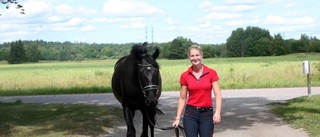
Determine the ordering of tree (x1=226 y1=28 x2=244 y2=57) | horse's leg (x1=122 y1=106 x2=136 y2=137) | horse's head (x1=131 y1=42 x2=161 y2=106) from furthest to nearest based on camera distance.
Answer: tree (x1=226 y1=28 x2=244 y2=57) → horse's leg (x1=122 y1=106 x2=136 y2=137) → horse's head (x1=131 y1=42 x2=161 y2=106)

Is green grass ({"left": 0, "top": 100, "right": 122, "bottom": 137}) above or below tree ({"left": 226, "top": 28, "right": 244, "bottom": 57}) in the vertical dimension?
below

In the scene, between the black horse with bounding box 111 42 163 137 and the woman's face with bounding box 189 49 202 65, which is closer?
the woman's face with bounding box 189 49 202 65

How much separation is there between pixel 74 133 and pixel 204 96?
5033 mm

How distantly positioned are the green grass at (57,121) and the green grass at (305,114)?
14.0 ft

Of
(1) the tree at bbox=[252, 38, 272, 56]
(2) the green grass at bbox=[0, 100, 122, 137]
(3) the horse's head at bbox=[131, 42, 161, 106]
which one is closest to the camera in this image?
(3) the horse's head at bbox=[131, 42, 161, 106]

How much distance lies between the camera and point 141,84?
22.1ft

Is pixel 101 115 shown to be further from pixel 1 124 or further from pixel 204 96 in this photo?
pixel 204 96

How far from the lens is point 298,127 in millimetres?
9531

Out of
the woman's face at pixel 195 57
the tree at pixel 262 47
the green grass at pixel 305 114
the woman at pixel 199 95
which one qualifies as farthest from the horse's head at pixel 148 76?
the tree at pixel 262 47

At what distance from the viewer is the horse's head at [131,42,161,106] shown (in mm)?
6391

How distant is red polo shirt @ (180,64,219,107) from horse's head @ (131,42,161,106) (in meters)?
1.27

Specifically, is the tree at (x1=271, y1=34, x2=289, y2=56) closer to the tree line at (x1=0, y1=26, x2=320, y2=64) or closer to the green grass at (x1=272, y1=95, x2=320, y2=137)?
the tree line at (x1=0, y1=26, x2=320, y2=64)

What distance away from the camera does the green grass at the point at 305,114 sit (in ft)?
30.5

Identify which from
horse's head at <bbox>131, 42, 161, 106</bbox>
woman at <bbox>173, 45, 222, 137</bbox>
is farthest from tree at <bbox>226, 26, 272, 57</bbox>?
woman at <bbox>173, 45, 222, 137</bbox>
